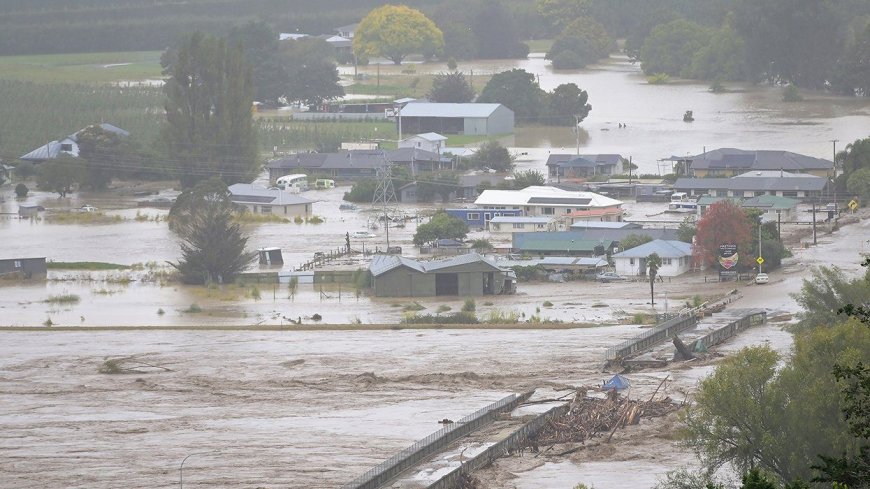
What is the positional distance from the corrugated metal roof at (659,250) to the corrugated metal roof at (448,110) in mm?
22128

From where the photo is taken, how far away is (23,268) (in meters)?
32.4

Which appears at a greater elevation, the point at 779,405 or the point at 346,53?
the point at 346,53

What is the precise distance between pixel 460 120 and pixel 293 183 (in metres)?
11.3

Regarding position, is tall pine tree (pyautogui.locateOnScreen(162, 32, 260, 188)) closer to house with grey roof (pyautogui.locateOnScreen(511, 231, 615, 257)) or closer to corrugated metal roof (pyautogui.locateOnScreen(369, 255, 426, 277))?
house with grey roof (pyautogui.locateOnScreen(511, 231, 615, 257))

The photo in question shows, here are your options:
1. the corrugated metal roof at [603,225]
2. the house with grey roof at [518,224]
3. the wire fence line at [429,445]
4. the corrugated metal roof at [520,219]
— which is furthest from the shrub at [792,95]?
the wire fence line at [429,445]

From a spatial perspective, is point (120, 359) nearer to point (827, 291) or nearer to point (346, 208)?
point (827, 291)

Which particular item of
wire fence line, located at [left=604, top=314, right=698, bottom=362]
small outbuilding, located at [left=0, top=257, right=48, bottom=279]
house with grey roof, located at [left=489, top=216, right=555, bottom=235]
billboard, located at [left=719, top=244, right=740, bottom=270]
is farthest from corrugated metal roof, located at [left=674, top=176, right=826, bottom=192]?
small outbuilding, located at [left=0, top=257, right=48, bottom=279]

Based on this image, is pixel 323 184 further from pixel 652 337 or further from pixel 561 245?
pixel 652 337

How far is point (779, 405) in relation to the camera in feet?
52.2

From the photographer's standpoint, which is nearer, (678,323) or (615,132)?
(678,323)

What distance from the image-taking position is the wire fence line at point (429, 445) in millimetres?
16422

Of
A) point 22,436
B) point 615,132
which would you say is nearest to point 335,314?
point 22,436

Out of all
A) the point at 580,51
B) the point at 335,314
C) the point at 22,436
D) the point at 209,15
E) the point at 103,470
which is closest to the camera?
the point at 103,470

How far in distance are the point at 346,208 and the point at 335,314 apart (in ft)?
40.1
